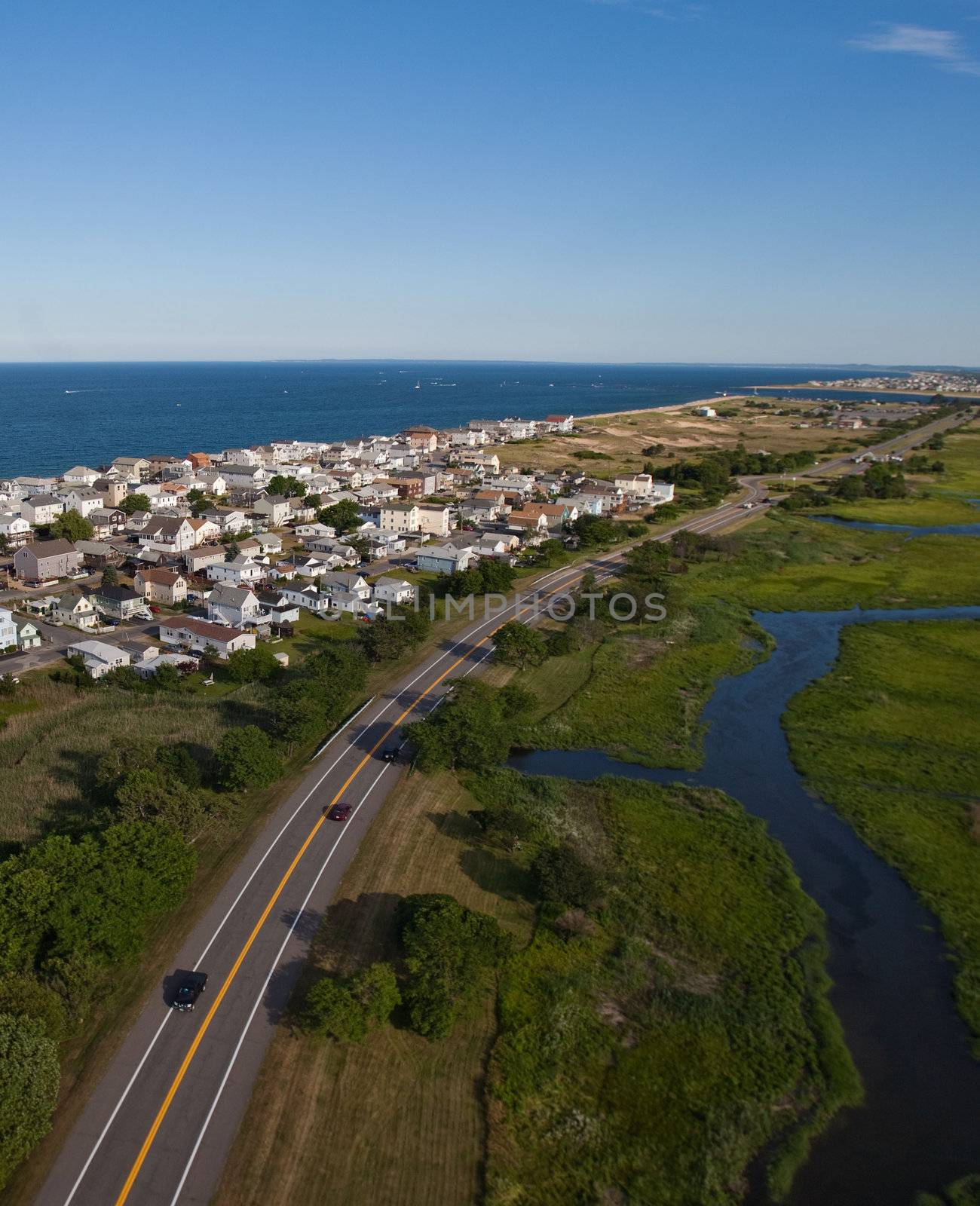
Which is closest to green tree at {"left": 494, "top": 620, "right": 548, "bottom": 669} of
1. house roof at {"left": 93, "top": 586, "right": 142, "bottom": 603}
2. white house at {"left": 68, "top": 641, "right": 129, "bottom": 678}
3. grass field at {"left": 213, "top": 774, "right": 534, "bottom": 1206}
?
grass field at {"left": 213, "top": 774, "right": 534, "bottom": 1206}

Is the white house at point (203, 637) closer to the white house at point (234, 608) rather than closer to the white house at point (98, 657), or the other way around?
the white house at point (234, 608)

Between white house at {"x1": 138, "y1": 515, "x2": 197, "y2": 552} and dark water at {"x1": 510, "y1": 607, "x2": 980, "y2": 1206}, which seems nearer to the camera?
dark water at {"x1": 510, "y1": 607, "x2": 980, "y2": 1206}

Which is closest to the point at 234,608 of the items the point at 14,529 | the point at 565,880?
the point at 565,880

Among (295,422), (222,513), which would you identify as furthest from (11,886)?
(295,422)

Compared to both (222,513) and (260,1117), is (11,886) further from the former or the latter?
(222,513)

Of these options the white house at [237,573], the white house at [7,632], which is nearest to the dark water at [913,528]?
the white house at [237,573]

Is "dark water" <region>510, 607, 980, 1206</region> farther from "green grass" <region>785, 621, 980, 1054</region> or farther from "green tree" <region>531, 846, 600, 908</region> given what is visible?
"green tree" <region>531, 846, 600, 908</region>
